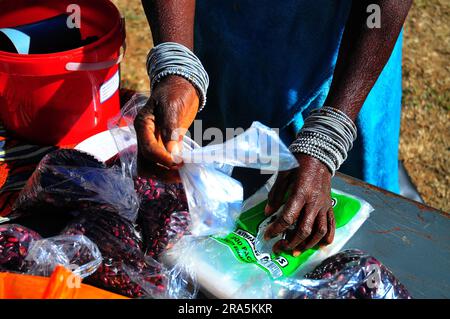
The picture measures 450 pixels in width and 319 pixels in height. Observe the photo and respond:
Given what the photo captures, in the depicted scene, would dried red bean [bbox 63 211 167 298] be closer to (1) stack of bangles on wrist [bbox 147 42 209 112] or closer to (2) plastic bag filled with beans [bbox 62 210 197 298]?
(2) plastic bag filled with beans [bbox 62 210 197 298]

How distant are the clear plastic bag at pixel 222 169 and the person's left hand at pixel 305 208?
78 mm

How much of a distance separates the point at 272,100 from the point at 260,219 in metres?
0.52

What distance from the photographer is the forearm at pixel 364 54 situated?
3.79 feet

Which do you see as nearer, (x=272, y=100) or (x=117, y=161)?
(x=117, y=161)

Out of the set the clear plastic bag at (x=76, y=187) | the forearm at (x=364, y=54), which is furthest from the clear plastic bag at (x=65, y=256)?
the forearm at (x=364, y=54)

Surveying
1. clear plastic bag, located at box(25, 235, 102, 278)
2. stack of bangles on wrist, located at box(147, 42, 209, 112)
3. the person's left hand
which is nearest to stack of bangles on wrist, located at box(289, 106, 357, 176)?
the person's left hand

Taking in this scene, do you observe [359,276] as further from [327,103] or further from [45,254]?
[45,254]

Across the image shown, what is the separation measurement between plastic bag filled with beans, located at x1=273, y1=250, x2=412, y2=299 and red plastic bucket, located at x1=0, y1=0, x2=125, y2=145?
30.0 inches

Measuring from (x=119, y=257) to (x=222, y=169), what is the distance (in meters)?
0.27

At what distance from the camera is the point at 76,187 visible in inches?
47.0

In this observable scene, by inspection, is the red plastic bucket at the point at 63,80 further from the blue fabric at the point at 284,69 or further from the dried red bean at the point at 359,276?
the dried red bean at the point at 359,276
